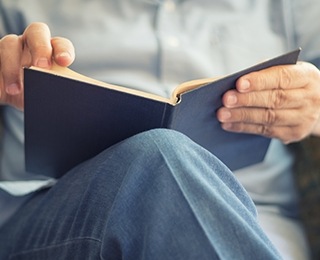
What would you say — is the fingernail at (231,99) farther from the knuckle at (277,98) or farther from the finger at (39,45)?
the finger at (39,45)

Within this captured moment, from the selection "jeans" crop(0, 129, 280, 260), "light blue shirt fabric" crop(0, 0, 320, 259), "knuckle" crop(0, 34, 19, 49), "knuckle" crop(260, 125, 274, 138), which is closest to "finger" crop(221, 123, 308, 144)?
"knuckle" crop(260, 125, 274, 138)

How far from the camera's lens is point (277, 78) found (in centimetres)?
85

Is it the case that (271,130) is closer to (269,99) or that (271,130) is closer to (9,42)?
(269,99)

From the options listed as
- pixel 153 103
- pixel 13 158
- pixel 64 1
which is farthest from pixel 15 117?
pixel 153 103

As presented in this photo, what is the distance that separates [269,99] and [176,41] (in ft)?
0.68

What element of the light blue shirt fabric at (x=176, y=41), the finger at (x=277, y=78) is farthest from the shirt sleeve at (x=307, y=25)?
the finger at (x=277, y=78)

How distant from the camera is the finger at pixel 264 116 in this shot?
2.79ft

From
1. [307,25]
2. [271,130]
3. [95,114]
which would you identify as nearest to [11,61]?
[95,114]

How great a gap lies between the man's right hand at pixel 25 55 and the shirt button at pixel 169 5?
0.27m

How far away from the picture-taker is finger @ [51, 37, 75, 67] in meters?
0.75

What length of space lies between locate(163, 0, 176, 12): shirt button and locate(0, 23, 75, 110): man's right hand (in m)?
0.27

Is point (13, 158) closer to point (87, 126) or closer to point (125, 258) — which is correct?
point (87, 126)

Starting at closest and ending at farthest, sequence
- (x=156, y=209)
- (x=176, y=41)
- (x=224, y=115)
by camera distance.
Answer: (x=156, y=209), (x=224, y=115), (x=176, y=41)

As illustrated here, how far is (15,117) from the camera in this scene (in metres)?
1.00
